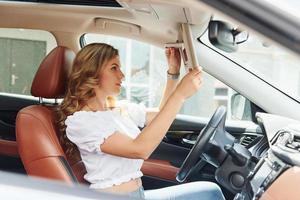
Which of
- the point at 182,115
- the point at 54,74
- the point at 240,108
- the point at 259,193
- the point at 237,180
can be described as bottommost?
the point at 182,115

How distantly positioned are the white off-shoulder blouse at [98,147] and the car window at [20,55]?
111cm

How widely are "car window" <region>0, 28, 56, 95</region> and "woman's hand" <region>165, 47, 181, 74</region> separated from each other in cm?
91

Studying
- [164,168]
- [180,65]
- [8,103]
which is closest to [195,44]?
[180,65]

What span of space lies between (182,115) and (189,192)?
2.92 ft

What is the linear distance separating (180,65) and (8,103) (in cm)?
161

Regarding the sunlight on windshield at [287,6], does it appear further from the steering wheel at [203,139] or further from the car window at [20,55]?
the car window at [20,55]

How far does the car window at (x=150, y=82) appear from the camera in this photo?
2.96 meters

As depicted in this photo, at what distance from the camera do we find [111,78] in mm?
2412

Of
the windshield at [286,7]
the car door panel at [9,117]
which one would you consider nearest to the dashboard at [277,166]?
the windshield at [286,7]

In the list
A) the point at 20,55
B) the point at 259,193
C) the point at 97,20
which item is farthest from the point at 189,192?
the point at 20,55

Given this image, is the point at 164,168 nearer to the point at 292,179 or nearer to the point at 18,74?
the point at 18,74

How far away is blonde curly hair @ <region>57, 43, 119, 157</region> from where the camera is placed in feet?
7.83

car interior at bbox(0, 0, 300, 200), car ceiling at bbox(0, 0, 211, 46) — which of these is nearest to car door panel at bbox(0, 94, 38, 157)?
car interior at bbox(0, 0, 300, 200)

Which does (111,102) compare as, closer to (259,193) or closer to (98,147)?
(98,147)
